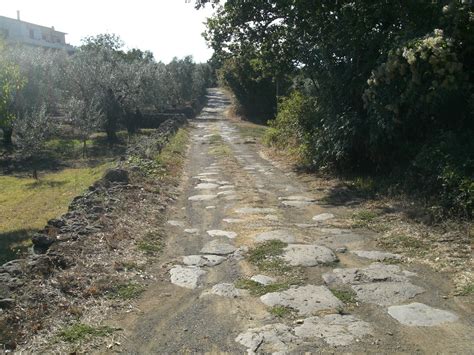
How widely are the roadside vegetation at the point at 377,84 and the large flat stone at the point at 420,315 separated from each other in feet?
7.98

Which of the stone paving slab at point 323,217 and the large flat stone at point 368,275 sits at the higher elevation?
the large flat stone at point 368,275

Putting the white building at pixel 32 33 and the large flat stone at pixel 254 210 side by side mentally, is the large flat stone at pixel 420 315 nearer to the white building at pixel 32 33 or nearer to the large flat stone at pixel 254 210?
the large flat stone at pixel 254 210

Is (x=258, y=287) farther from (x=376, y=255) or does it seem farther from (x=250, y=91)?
(x=250, y=91)

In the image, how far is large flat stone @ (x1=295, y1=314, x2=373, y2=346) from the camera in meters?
3.51

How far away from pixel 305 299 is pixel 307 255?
3.99 ft

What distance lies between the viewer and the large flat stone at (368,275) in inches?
183

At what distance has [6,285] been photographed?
4141 mm

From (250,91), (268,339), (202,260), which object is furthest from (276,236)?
(250,91)

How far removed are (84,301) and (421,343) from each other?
2.83 meters

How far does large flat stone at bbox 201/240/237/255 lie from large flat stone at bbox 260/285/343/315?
1.41m

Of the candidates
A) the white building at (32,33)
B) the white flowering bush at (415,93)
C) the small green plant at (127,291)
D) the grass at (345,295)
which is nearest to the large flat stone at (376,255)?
the grass at (345,295)

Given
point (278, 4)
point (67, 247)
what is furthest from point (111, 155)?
point (67, 247)

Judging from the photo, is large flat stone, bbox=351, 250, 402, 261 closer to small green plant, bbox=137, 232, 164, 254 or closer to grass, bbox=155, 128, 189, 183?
small green plant, bbox=137, 232, 164, 254

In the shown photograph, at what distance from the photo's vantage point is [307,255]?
542 centimetres
